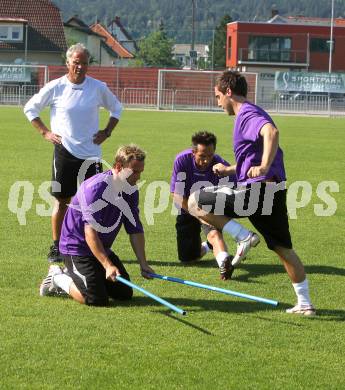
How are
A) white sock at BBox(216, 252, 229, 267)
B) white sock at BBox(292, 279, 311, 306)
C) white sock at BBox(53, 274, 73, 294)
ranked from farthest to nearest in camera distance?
white sock at BBox(216, 252, 229, 267) → white sock at BBox(53, 274, 73, 294) → white sock at BBox(292, 279, 311, 306)

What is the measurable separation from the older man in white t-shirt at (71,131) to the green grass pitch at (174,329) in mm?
739

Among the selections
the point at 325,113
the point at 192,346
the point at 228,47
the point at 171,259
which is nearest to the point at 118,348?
the point at 192,346

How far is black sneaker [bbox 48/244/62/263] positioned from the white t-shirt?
3.19 feet

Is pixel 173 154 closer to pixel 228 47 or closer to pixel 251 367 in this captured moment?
pixel 251 367

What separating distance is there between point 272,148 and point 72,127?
123 inches

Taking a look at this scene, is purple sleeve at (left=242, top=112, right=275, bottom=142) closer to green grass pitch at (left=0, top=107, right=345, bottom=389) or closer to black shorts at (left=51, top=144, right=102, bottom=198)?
green grass pitch at (left=0, top=107, right=345, bottom=389)

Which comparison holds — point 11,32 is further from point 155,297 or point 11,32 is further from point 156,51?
point 155,297

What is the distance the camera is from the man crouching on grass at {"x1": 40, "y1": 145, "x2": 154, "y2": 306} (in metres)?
7.09

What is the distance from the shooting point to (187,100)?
46.8 m

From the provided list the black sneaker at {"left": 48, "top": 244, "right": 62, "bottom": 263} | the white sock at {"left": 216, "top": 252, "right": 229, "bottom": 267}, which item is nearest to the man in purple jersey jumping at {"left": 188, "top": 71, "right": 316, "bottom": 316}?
the white sock at {"left": 216, "top": 252, "right": 229, "bottom": 267}

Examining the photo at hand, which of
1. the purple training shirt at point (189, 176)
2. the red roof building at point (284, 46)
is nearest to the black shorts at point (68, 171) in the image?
the purple training shirt at point (189, 176)

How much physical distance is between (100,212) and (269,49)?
7798 cm

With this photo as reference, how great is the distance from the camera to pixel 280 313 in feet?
23.0

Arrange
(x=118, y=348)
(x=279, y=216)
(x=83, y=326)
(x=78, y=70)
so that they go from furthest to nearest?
(x=78, y=70)
(x=279, y=216)
(x=83, y=326)
(x=118, y=348)
